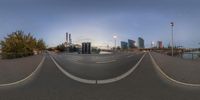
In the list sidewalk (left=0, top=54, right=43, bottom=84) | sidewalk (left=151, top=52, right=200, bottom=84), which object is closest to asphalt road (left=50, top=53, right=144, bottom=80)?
sidewalk (left=0, top=54, right=43, bottom=84)

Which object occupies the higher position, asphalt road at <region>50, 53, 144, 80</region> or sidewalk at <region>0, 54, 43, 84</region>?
asphalt road at <region>50, 53, 144, 80</region>

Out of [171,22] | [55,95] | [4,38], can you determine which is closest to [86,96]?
[55,95]

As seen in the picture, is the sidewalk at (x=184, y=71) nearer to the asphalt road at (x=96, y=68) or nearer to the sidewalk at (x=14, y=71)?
the asphalt road at (x=96, y=68)

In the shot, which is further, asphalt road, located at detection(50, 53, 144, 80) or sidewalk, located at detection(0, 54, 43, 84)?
asphalt road, located at detection(50, 53, 144, 80)

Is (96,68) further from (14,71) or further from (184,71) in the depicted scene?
(184,71)

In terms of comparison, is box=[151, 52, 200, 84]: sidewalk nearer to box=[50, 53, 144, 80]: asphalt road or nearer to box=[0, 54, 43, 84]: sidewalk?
box=[50, 53, 144, 80]: asphalt road

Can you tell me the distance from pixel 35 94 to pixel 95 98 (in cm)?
223

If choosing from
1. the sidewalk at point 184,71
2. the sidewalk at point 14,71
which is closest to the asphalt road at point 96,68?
the sidewalk at point 14,71

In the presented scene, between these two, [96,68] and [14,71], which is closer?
[14,71]

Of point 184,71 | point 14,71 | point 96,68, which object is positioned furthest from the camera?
point 96,68

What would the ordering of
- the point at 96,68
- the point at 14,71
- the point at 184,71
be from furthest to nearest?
the point at 96,68, the point at 14,71, the point at 184,71

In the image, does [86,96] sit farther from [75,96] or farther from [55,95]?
[55,95]

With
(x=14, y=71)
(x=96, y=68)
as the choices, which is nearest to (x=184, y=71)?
(x=96, y=68)

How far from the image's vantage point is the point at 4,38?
292 feet
